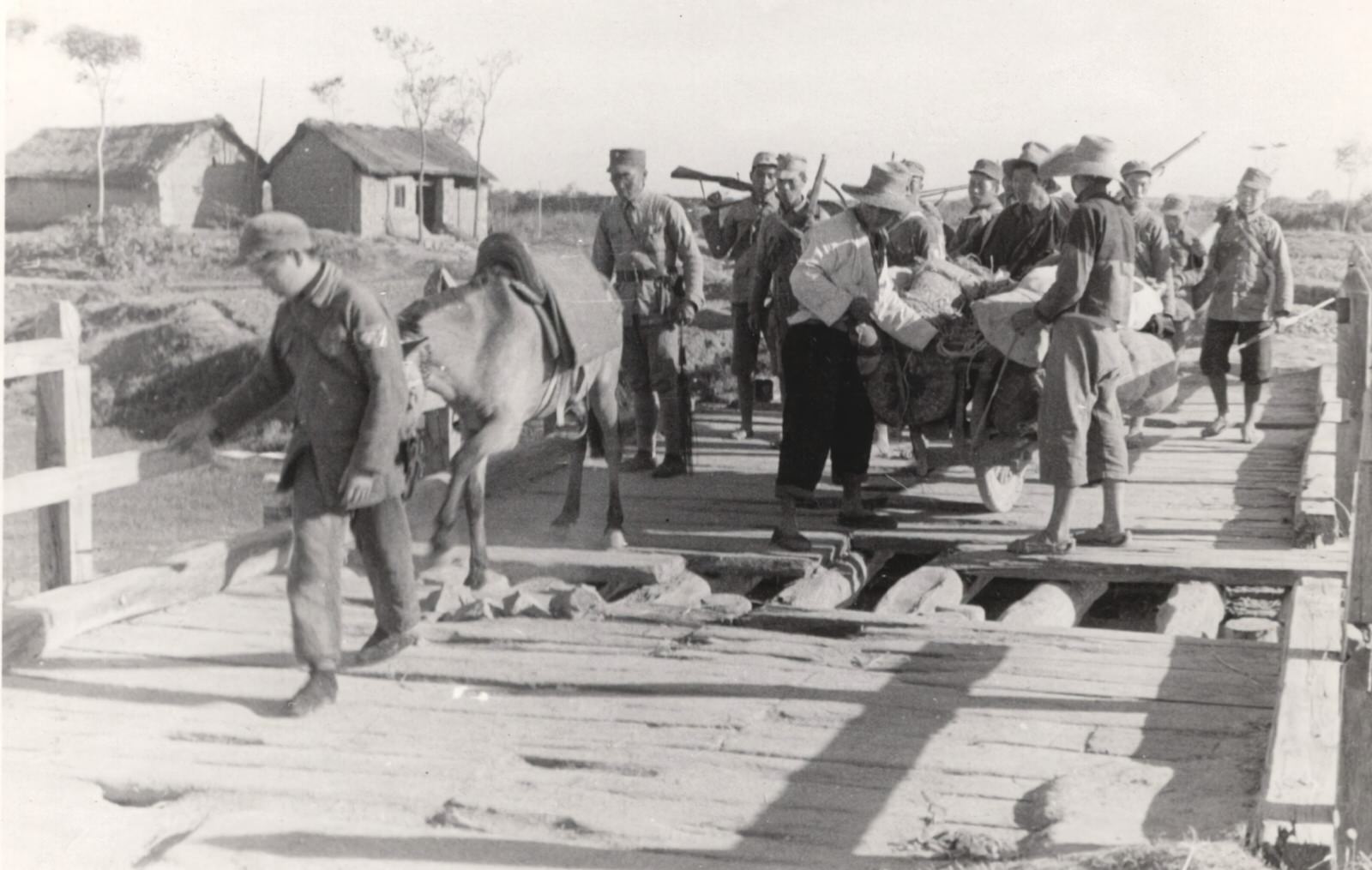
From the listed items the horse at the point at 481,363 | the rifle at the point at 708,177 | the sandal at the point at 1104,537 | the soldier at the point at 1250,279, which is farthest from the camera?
the rifle at the point at 708,177

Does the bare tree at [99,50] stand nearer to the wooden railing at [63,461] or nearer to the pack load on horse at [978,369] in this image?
the wooden railing at [63,461]

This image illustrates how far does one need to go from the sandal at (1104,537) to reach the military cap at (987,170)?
458 cm

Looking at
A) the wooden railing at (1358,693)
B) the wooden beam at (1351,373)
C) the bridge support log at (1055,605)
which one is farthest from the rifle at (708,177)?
the wooden railing at (1358,693)

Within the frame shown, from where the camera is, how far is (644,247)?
9.33 metres

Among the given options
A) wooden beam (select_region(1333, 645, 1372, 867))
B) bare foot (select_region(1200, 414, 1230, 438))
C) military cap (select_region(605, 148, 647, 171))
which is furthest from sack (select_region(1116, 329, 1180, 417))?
wooden beam (select_region(1333, 645, 1372, 867))

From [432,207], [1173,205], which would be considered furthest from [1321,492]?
[432,207]

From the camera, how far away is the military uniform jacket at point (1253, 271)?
10.8m

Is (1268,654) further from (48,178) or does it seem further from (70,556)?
(48,178)

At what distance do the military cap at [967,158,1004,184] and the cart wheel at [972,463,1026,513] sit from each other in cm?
353

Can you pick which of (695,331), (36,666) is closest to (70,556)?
(36,666)

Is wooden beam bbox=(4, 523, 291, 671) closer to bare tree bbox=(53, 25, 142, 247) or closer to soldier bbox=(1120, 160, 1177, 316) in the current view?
bare tree bbox=(53, 25, 142, 247)

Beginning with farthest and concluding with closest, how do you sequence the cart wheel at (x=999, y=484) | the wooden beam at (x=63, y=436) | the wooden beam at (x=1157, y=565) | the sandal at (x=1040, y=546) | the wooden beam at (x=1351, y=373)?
1. the cart wheel at (x=999, y=484)
2. the wooden beam at (x=1351, y=373)
3. the sandal at (x=1040, y=546)
4. the wooden beam at (x=1157, y=565)
5. the wooden beam at (x=63, y=436)

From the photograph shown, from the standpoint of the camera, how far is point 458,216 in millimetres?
18641

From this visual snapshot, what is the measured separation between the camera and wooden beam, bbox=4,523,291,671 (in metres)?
5.62
